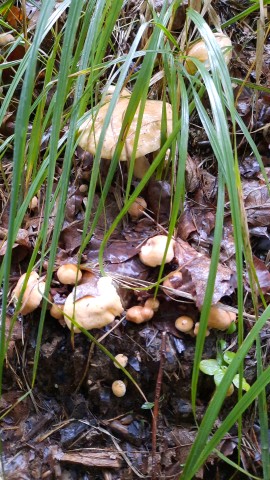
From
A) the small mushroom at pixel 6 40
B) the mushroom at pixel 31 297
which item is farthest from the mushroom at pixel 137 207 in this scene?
the small mushroom at pixel 6 40

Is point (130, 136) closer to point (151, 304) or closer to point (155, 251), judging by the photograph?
point (155, 251)

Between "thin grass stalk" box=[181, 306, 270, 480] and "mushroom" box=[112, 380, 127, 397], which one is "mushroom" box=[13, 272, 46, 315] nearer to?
"mushroom" box=[112, 380, 127, 397]

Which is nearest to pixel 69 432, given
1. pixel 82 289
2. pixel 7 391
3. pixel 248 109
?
pixel 7 391

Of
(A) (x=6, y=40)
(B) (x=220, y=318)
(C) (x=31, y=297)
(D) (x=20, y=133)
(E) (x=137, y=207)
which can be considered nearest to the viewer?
(D) (x=20, y=133)

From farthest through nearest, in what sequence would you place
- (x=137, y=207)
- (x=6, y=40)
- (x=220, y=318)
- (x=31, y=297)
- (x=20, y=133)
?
(x=6, y=40), (x=137, y=207), (x=31, y=297), (x=220, y=318), (x=20, y=133)

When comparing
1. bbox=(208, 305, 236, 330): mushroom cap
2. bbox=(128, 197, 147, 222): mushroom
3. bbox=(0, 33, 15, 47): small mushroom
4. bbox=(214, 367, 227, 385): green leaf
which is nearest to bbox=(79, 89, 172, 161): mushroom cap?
bbox=(128, 197, 147, 222): mushroom

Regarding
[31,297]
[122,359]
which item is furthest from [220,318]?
[31,297]
